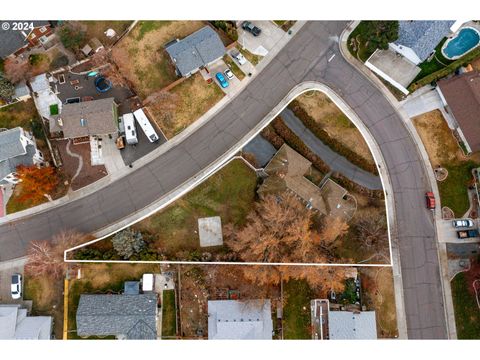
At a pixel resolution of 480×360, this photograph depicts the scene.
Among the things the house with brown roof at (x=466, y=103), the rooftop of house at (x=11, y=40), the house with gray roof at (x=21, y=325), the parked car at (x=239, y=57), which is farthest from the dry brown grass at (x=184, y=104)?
the house with brown roof at (x=466, y=103)

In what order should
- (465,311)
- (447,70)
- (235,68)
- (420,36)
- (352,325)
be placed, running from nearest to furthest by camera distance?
1. (352,325)
2. (465,311)
3. (420,36)
4. (447,70)
5. (235,68)

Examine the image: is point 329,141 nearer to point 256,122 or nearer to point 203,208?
point 256,122

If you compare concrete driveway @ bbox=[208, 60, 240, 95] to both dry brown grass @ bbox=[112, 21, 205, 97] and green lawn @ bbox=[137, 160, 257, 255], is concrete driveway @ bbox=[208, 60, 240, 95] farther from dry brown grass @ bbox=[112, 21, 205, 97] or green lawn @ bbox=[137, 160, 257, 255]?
green lawn @ bbox=[137, 160, 257, 255]

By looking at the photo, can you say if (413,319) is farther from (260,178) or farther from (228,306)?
(260,178)

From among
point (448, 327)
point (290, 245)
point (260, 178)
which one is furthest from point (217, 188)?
point (448, 327)

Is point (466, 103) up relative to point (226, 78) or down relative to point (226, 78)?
down

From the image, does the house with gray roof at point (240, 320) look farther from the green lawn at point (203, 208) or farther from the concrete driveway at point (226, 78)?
the concrete driveway at point (226, 78)

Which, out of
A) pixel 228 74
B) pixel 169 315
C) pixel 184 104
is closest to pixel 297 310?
pixel 169 315
